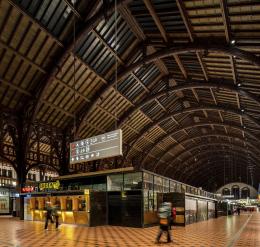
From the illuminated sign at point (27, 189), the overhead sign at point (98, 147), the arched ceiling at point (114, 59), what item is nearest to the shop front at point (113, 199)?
the illuminated sign at point (27, 189)

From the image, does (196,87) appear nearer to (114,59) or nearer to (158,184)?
(114,59)

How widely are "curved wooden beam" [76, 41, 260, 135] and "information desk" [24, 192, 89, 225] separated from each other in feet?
28.1

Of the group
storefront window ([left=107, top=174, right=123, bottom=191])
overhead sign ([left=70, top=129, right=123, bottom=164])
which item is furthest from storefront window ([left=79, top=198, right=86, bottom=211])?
overhead sign ([left=70, top=129, right=123, bottom=164])

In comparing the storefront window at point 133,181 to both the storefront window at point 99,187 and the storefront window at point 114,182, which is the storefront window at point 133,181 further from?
the storefront window at point 99,187

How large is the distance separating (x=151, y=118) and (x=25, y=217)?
2074cm

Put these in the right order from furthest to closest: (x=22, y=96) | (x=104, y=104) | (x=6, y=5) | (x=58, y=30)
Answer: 1. (x=104, y=104)
2. (x=22, y=96)
3. (x=58, y=30)
4. (x=6, y=5)

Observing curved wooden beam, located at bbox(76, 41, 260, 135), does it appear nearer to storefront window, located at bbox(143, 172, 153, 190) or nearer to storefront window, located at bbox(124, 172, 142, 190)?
storefront window, located at bbox(124, 172, 142, 190)

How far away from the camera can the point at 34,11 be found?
22125 millimetres

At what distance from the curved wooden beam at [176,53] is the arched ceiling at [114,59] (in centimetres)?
7

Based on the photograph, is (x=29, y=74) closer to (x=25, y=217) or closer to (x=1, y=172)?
(x=25, y=217)

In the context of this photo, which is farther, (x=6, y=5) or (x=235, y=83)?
(x=235, y=83)

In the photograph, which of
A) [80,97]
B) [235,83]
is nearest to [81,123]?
[80,97]

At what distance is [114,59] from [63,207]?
13048 millimetres

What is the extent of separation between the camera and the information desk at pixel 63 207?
23.7 m
